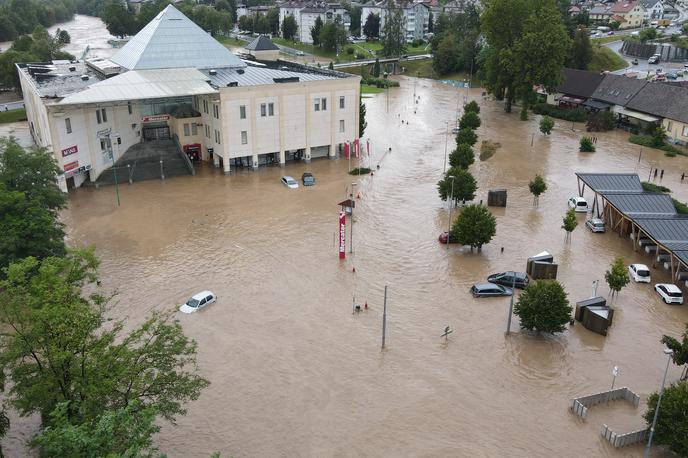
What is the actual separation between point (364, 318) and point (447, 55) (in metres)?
91.0

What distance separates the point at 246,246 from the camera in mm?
39344

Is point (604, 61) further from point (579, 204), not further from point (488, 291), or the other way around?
point (488, 291)

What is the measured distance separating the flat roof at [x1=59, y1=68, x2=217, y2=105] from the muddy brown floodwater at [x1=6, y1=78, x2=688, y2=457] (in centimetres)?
757

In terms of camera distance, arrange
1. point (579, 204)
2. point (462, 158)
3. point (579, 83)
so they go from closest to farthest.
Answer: point (579, 204), point (462, 158), point (579, 83)

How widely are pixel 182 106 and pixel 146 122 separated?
3903 mm

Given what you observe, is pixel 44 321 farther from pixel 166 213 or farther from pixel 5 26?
pixel 5 26

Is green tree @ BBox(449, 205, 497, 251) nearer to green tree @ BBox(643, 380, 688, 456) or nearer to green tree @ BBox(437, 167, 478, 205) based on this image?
green tree @ BBox(437, 167, 478, 205)

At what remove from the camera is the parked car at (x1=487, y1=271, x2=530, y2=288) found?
34031 mm

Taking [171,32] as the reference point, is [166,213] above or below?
below

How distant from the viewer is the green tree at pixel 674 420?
64.7 feet

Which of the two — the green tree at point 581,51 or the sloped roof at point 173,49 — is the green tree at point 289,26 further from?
the sloped roof at point 173,49

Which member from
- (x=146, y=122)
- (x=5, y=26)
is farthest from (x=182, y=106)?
(x=5, y=26)

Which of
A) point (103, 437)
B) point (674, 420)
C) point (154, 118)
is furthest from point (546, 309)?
point (154, 118)

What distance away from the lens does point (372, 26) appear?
15175cm
